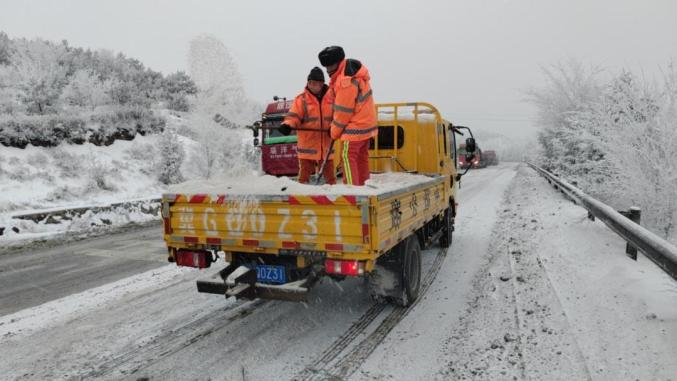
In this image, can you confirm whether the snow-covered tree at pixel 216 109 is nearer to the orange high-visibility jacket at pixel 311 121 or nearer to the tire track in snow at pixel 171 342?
the orange high-visibility jacket at pixel 311 121

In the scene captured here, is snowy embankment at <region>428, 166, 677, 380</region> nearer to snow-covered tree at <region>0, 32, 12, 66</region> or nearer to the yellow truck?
the yellow truck

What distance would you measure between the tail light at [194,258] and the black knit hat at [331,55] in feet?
8.09

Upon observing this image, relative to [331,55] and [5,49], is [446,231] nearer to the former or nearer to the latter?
[331,55]

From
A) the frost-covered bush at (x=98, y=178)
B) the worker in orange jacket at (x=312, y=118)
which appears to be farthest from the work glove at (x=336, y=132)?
the frost-covered bush at (x=98, y=178)

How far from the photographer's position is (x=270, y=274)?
417cm

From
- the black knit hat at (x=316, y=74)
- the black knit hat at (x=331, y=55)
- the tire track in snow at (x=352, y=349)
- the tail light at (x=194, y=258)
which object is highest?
the black knit hat at (x=331, y=55)

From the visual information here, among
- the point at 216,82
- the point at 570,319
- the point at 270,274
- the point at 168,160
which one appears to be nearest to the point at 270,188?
the point at 270,274

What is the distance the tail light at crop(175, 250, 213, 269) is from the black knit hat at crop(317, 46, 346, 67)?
2.46 m

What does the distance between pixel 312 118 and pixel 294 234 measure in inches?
79.5

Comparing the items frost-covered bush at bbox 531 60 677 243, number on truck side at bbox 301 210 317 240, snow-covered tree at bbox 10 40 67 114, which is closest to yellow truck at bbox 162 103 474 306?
number on truck side at bbox 301 210 317 240

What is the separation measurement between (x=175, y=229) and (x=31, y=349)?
5.40 feet

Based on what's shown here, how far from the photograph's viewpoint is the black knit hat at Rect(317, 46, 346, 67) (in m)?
4.94

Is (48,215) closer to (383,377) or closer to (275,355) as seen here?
(275,355)

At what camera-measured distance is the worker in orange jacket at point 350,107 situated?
4871mm
